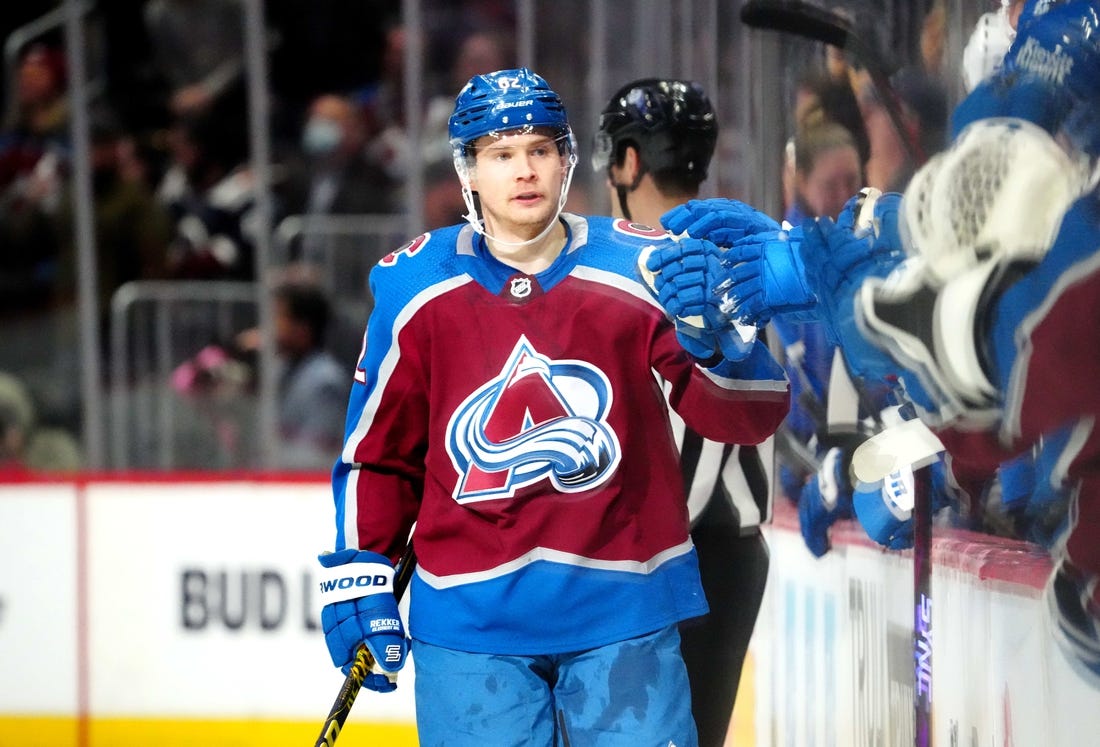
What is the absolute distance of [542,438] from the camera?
2.04 m

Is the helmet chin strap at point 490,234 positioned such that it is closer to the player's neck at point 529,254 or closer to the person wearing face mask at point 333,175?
the player's neck at point 529,254

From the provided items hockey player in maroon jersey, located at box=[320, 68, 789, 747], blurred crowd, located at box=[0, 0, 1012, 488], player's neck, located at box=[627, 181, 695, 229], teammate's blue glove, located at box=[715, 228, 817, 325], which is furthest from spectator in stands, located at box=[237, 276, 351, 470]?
teammate's blue glove, located at box=[715, 228, 817, 325]

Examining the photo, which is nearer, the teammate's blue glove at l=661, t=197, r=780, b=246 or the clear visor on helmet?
the teammate's blue glove at l=661, t=197, r=780, b=246

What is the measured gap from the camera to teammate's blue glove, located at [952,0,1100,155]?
141 cm

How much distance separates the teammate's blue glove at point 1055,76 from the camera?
141 centimetres

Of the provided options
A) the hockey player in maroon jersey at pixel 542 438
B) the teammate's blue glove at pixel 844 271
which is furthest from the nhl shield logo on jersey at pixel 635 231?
the teammate's blue glove at pixel 844 271

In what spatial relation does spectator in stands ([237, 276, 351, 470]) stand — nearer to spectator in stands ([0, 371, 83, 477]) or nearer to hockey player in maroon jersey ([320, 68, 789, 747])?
spectator in stands ([0, 371, 83, 477])

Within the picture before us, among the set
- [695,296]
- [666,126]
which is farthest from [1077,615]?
[666,126]

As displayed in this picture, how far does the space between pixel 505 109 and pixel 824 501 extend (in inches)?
33.6

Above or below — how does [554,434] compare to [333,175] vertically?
below

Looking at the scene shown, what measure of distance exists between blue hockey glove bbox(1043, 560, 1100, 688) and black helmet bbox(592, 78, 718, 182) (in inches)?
49.7

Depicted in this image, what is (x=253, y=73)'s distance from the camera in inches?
200

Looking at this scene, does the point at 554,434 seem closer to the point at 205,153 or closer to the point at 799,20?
the point at 799,20

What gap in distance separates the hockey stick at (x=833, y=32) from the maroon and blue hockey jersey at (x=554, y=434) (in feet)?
1.12
